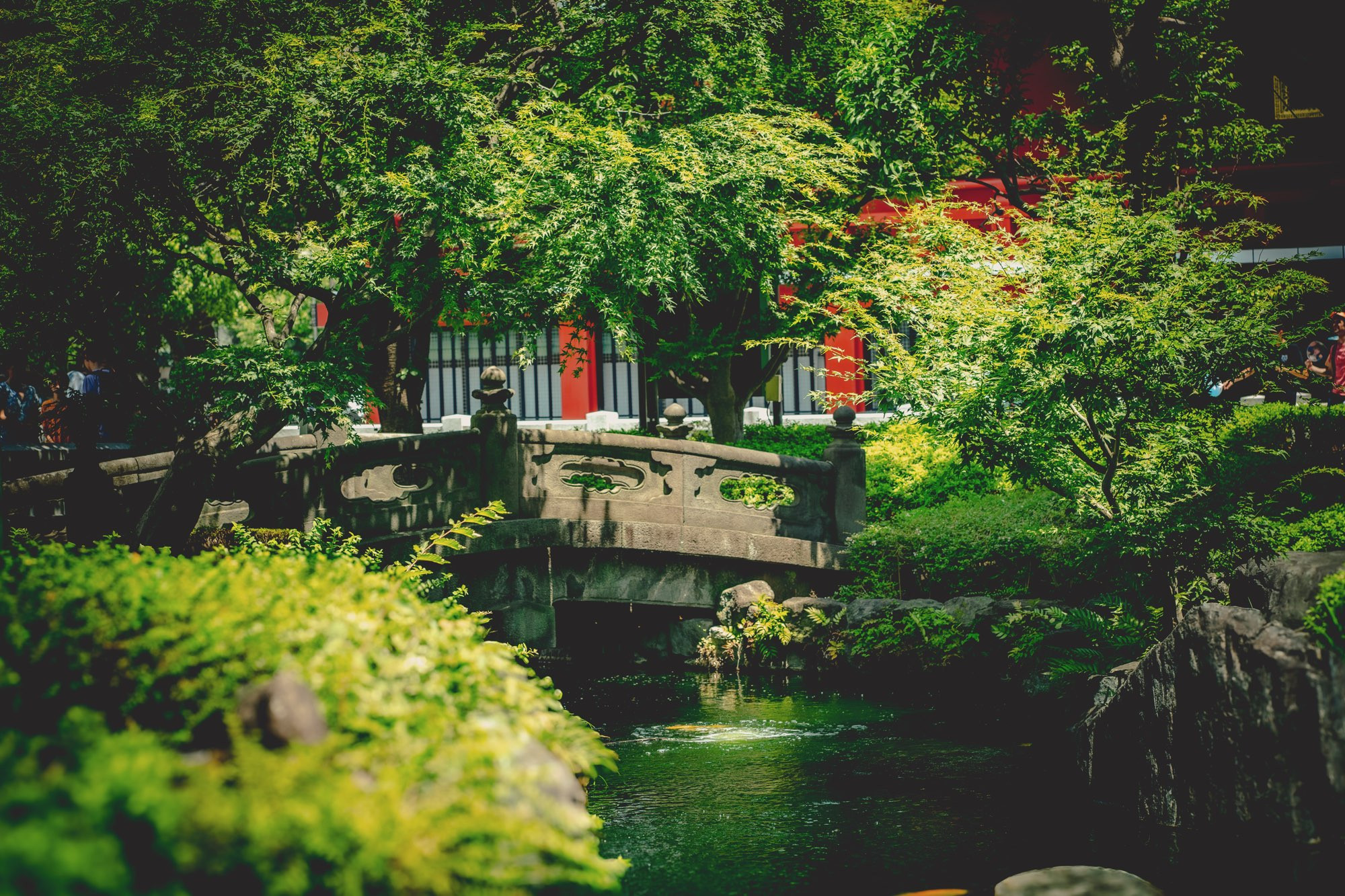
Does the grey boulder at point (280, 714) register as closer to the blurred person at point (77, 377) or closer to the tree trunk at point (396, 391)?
the tree trunk at point (396, 391)

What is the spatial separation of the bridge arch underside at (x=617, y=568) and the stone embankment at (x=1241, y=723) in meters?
4.79

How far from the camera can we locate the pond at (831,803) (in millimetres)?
5746

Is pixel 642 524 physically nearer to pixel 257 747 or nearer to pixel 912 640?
pixel 912 640

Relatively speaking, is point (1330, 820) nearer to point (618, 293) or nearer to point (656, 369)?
point (618, 293)

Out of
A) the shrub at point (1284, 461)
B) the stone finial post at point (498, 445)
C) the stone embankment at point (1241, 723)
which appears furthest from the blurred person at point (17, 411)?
the shrub at point (1284, 461)

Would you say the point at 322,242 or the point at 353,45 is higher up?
the point at 353,45

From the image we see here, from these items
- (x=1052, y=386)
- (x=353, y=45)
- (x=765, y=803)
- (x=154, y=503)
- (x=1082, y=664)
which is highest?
(x=353, y=45)

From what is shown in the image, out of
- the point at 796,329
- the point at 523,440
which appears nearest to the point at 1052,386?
the point at 523,440

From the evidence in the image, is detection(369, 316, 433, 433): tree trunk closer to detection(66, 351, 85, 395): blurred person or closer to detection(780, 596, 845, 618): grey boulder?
detection(66, 351, 85, 395): blurred person

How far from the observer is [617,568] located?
36.4 ft

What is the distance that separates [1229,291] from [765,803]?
522cm

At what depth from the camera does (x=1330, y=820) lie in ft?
16.0

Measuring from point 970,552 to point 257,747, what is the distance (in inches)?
360

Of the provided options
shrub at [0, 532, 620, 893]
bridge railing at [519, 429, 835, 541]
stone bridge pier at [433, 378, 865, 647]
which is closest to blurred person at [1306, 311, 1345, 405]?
stone bridge pier at [433, 378, 865, 647]
